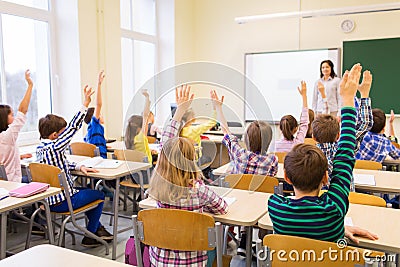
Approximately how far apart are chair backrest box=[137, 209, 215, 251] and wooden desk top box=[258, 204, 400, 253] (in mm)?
293

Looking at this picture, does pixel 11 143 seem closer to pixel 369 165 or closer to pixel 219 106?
pixel 219 106

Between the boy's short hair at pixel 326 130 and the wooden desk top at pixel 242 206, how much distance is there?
0.66 m

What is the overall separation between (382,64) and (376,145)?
8.29ft

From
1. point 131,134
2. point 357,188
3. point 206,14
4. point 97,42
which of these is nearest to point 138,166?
point 131,134

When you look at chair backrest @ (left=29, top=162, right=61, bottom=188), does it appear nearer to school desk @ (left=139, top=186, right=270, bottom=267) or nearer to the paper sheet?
school desk @ (left=139, top=186, right=270, bottom=267)

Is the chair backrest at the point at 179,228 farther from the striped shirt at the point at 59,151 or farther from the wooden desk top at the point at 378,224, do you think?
the striped shirt at the point at 59,151

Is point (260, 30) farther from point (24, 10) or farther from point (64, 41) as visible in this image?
point (24, 10)

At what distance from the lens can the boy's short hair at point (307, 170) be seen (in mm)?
1427

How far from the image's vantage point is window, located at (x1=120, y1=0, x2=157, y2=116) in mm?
5516

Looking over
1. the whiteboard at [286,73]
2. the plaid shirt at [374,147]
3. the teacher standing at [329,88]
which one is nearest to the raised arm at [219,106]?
the plaid shirt at [374,147]

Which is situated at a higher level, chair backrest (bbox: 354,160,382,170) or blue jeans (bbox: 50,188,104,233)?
chair backrest (bbox: 354,160,382,170)

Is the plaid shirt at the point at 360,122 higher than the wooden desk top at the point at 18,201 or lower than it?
higher

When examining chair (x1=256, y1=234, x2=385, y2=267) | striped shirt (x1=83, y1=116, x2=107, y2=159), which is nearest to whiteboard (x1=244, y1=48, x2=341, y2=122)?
striped shirt (x1=83, y1=116, x2=107, y2=159)

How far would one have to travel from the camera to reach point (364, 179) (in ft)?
8.13
